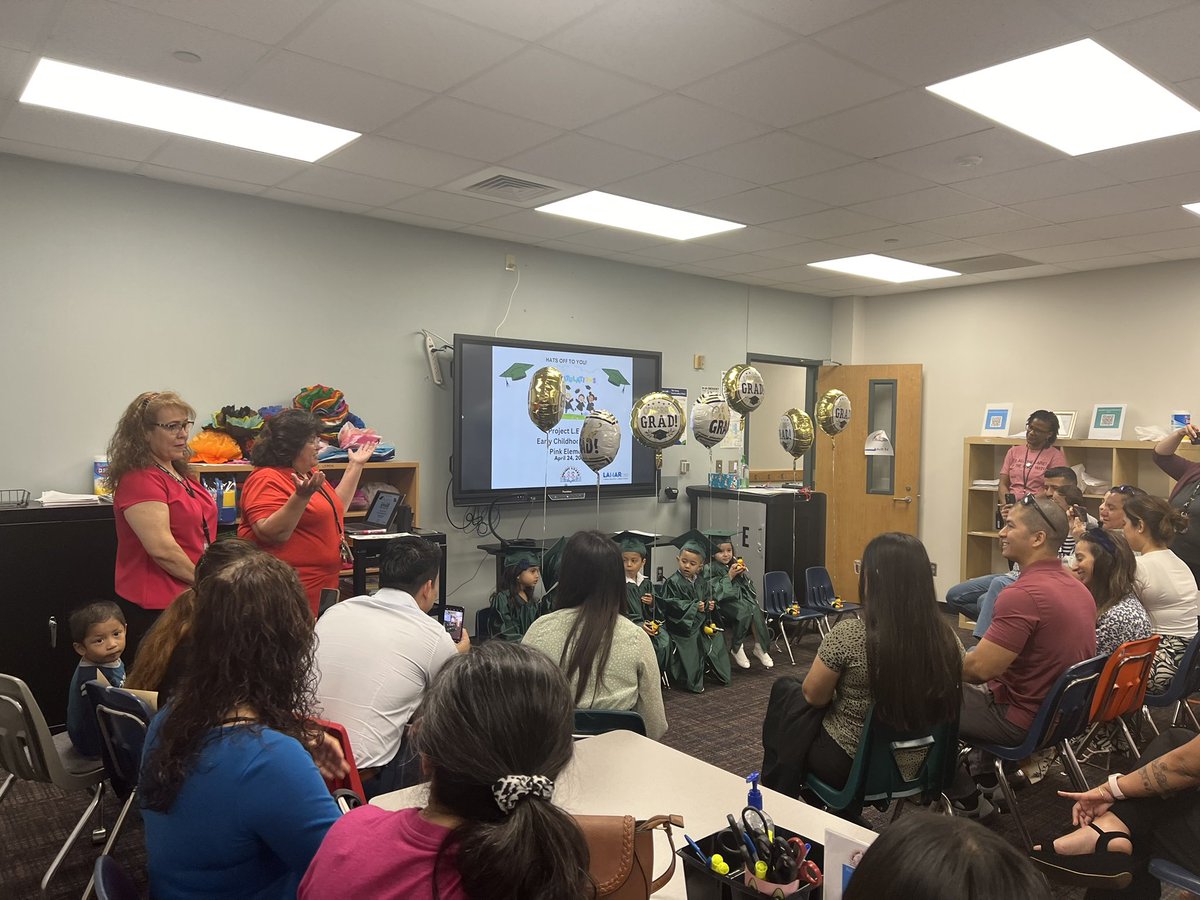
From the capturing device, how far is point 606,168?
4.07 meters

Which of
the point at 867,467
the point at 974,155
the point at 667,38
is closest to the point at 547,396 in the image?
the point at 667,38

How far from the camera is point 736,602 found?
5371 mm

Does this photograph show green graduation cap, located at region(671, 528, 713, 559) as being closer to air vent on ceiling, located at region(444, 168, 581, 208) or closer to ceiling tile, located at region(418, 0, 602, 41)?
air vent on ceiling, located at region(444, 168, 581, 208)

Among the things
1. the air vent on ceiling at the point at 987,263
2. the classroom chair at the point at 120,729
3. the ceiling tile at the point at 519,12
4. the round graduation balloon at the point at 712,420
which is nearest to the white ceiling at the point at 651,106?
the ceiling tile at the point at 519,12

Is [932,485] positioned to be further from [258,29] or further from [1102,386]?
[258,29]

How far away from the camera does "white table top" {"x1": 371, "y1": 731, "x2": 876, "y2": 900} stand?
178cm

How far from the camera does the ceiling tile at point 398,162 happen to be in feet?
12.5

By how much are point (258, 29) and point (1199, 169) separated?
4.20 meters

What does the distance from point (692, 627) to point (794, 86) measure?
307 centimetres

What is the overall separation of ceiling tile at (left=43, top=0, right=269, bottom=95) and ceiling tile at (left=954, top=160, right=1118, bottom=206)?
3.41 metres

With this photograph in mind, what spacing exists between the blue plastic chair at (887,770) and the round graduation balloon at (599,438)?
8.21 feet

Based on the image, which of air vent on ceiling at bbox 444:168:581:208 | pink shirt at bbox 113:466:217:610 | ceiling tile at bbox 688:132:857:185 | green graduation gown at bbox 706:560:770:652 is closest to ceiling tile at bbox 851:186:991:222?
ceiling tile at bbox 688:132:857:185

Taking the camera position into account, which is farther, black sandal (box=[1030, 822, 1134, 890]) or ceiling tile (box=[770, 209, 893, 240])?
ceiling tile (box=[770, 209, 893, 240])

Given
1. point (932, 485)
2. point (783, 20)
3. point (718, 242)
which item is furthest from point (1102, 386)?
point (783, 20)
